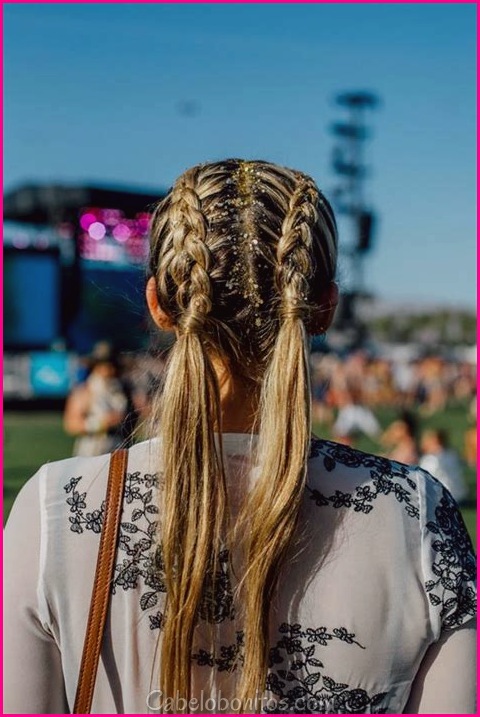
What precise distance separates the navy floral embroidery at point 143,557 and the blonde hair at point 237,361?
2 cm

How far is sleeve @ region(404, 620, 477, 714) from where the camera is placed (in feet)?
4.31

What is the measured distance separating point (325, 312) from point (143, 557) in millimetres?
470

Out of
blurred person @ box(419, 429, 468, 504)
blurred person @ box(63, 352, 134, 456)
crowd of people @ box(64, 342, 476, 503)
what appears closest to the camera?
crowd of people @ box(64, 342, 476, 503)

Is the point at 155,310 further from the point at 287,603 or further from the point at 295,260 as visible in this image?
the point at 287,603

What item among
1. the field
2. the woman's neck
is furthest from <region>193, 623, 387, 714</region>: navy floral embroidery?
the field

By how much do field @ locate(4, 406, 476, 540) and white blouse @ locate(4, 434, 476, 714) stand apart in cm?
657

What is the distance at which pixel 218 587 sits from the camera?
130cm

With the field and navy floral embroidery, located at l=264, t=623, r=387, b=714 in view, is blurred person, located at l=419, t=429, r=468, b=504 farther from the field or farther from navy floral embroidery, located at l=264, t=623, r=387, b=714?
navy floral embroidery, located at l=264, t=623, r=387, b=714

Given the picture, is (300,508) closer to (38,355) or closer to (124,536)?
(124,536)

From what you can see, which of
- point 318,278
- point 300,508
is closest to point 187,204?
point 318,278

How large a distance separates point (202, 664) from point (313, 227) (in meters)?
0.66

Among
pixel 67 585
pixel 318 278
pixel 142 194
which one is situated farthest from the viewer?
pixel 142 194

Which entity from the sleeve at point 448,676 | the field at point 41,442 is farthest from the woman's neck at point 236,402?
the field at point 41,442

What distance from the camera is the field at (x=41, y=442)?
9.94 metres
